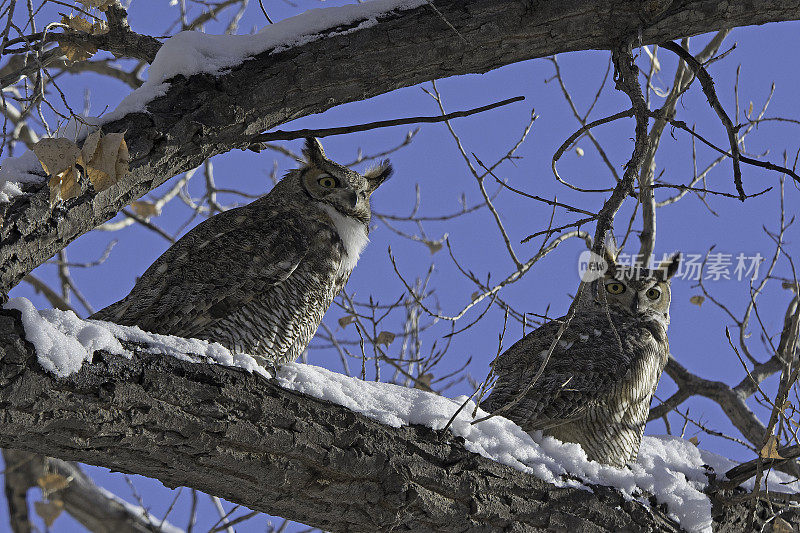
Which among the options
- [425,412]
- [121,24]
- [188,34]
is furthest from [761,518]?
[121,24]

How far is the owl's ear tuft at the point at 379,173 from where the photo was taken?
503 cm

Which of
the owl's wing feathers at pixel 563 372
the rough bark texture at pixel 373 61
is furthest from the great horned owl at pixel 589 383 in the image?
the rough bark texture at pixel 373 61

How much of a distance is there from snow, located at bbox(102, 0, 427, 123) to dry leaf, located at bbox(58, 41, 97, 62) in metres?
0.50

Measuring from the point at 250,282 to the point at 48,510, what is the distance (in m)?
2.91

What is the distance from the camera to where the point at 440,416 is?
9.79ft

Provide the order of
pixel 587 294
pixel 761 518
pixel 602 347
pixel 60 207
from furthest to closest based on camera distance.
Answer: pixel 587 294, pixel 602 347, pixel 761 518, pixel 60 207

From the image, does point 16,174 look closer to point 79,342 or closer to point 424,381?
point 79,342

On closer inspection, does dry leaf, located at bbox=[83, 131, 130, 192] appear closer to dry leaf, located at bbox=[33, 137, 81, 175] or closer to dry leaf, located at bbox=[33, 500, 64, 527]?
dry leaf, located at bbox=[33, 137, 81, 175]

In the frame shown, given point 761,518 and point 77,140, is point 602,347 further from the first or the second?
point 77,140

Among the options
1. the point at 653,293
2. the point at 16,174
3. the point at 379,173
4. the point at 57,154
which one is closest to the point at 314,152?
the point at 379,173

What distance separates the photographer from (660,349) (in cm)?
473

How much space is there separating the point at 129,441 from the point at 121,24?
184cm

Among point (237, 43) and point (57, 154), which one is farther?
point (237, 43)

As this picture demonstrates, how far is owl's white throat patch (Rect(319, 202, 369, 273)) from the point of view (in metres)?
4.15
